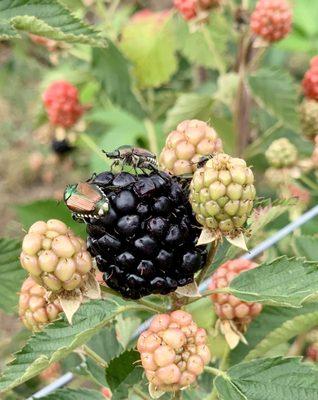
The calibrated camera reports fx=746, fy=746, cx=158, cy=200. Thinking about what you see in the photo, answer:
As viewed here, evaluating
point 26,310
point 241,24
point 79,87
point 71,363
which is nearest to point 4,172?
point 79,87

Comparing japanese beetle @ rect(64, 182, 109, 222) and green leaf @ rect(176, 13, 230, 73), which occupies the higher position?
japanese beetle @ rect(64, 182, 109, 222)

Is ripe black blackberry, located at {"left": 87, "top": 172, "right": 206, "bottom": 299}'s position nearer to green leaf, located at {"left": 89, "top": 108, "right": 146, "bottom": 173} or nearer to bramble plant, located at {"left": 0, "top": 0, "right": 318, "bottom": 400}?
bramble plant, located at {"left": 0, "top": 0, "right": 318, "bottom": 400}

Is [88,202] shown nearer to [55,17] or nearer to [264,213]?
[264,213]

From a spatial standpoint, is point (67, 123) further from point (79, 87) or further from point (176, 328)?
A: point (176, 328)

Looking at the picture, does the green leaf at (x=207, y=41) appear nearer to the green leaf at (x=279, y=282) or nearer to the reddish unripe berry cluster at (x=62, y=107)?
the reddish unripe berry cluster at (x=62, y=107)

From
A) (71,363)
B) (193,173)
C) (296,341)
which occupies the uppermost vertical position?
(193,173)

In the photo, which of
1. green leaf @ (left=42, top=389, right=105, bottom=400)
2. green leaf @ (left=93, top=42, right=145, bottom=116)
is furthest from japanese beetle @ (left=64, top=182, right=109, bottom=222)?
green leaf @ (left=93, top=42, right=145, bottom=116)
